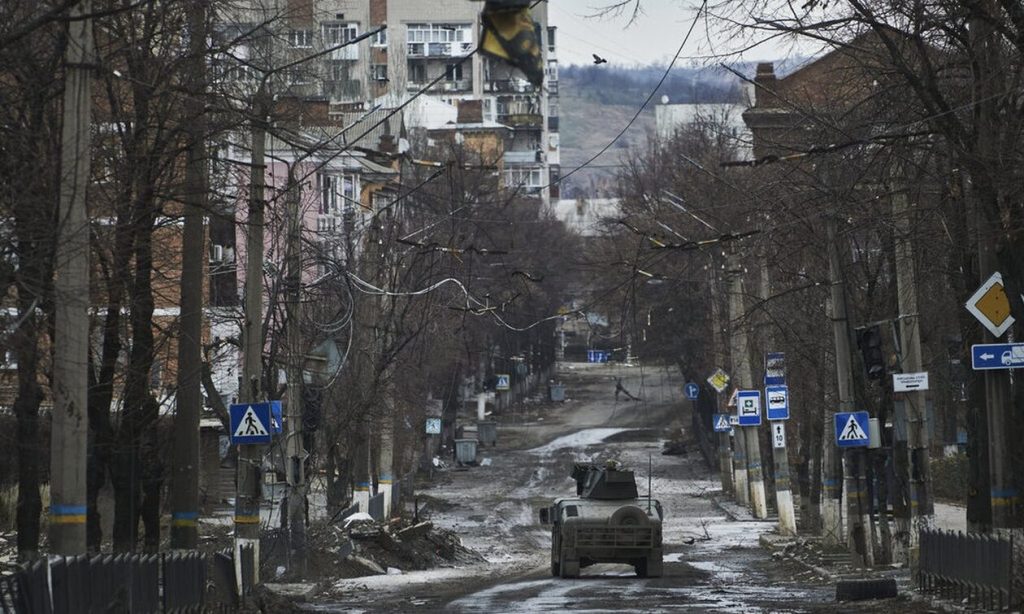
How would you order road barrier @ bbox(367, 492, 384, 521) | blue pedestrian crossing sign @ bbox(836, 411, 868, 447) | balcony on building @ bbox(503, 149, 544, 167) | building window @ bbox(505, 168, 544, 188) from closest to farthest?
blue pedestrian crossing sign @ bbox(836, 411, 868, 447), road barrier @ bbox(367, 492, 384, 521), building window @ bbox(505, 168, 544, 188), balcony on building @ bbox(503, 149, 544, 167)

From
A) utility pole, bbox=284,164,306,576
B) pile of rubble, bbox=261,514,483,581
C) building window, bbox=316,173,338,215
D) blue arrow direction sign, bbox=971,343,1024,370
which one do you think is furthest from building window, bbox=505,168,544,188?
blue arrow direction sign, bbox=971,343,1024,370

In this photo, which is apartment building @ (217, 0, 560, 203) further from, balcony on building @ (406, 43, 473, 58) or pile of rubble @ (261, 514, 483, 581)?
pile of rubble @ (261, 514, 483, 581)

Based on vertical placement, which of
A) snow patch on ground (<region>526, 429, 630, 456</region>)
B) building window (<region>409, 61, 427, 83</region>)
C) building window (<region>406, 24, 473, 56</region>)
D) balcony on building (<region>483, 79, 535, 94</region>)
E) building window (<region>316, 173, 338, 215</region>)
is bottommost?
snow patch on ground (<region>526, 429, 630, 456</region>)

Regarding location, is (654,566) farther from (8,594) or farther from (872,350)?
(8,594)

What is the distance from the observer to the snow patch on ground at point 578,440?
7931 centimetres

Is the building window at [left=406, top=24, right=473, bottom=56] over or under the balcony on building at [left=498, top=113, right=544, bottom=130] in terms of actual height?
over

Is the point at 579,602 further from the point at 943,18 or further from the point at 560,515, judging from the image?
the point at 943,18

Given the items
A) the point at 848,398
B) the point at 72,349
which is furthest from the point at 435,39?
the point at 72,349

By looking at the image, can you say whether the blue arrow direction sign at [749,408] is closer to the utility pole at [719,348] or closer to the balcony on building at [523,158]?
the utility pole at [719,348]

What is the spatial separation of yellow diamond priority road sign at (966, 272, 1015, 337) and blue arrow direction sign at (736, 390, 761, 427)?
80.3 feet

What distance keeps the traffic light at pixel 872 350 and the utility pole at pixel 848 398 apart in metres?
1.84

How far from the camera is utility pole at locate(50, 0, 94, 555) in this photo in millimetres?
14922

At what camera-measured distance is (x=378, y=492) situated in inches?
2045

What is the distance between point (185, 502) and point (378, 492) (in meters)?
29.9
